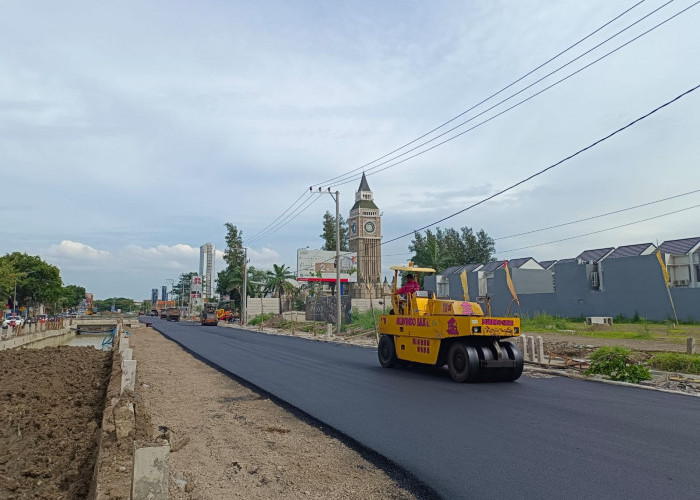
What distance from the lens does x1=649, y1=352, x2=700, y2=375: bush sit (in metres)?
12.7

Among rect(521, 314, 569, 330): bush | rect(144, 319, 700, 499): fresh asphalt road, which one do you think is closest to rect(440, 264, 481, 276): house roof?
rect(521, 314, 569, 330): bush

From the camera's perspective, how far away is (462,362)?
1173 centimetres

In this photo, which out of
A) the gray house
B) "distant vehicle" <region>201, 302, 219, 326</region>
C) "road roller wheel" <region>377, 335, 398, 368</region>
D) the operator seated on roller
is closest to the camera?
the operator seated on roller

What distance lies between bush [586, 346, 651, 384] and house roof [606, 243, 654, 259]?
34.6 metres

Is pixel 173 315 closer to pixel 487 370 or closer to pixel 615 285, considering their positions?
pixel 615 285

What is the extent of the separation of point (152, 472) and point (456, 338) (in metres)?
9.56

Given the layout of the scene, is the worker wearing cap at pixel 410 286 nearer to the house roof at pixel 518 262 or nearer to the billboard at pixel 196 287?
the house roof at pixel 518 262

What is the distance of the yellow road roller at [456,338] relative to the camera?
11578mm

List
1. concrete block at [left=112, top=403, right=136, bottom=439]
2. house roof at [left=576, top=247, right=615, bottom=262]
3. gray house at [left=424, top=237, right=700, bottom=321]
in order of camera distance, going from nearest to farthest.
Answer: concrete block at [left=112, top=403, right=136, bottom=439], gray house at [left=424, top=237, right=700, bottom=321], house roof at [left=576, top=247, right=615, bottom=262]

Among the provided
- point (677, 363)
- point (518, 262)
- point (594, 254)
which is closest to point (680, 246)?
point (594, 254)

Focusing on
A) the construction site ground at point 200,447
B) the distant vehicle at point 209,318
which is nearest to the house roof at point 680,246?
the construction site ground at point 200,447

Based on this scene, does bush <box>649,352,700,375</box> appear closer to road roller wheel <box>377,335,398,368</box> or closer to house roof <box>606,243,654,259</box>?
road roller wheel <box>377,335,398,368</box>

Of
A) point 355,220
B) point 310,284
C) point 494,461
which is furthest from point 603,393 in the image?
point 355,220

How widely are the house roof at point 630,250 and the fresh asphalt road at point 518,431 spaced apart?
3746 cm
